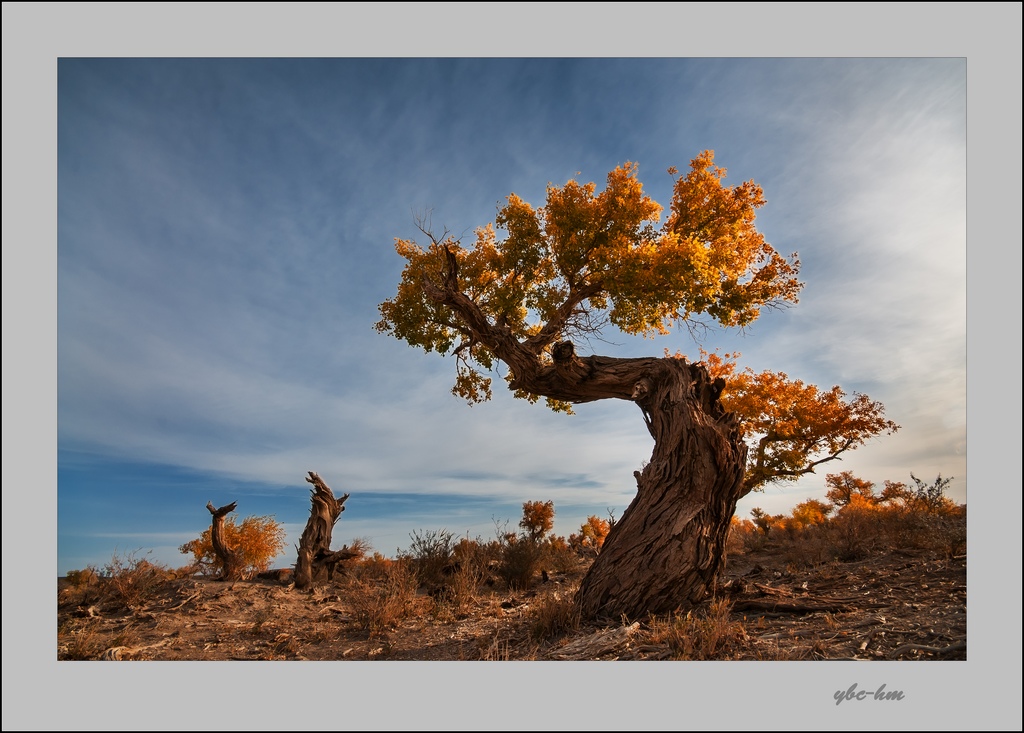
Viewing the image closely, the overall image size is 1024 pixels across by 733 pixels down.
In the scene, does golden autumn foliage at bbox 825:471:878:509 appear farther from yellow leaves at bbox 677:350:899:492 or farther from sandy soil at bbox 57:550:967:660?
sandy soil at bbox 57:550:967:660

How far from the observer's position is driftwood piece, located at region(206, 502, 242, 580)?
13250mm

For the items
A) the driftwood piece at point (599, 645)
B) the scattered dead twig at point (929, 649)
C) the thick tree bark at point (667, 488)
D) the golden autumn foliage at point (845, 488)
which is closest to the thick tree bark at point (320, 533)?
the thick tree bark at point (667, 488)

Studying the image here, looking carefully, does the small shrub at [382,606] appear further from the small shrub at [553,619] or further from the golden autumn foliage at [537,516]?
the golden autumn foliage at [537,516]

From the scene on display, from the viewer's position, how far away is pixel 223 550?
13422 mm

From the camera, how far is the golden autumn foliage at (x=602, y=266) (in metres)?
11.7

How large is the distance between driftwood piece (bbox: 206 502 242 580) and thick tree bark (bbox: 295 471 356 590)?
1.60 meters

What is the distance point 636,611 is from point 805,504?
2434 cm

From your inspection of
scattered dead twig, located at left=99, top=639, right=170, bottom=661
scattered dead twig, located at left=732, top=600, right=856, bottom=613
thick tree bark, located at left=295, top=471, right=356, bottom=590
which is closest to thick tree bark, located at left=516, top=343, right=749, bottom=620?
scattered dead twig, located at left=732, top=600, right=856, bottom=613

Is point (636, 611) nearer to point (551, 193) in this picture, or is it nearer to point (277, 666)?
point (277, 666)

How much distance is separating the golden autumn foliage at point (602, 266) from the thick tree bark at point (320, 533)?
15.4ft

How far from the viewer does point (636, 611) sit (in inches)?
291

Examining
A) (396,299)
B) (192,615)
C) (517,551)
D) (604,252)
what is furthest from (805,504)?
(192,615)

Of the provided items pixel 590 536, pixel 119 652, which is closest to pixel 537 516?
pixel 590 536

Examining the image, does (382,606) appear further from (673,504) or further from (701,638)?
(701,638)
